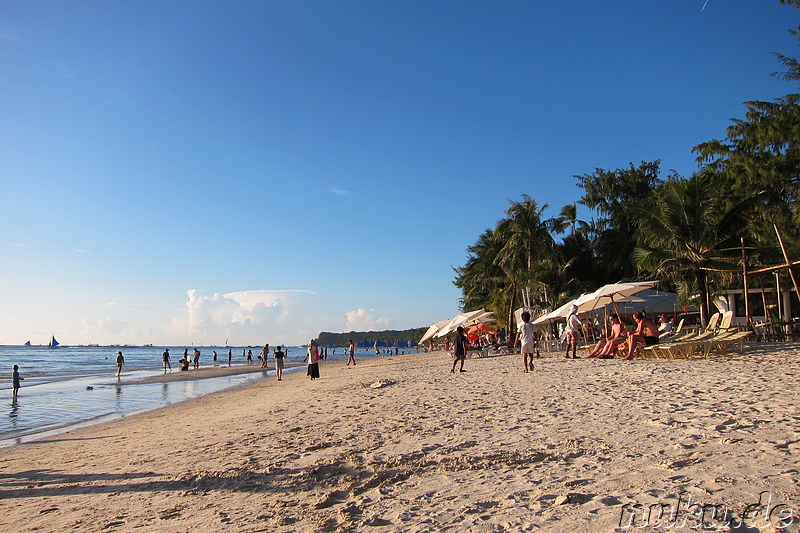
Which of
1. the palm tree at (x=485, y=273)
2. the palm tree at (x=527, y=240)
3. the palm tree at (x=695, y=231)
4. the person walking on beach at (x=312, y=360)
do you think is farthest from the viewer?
the palm tree at (x=485, y=273)

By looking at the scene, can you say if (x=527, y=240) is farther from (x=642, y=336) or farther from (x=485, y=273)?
(x=642, y=336)

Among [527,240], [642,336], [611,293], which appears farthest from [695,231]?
[527,240]

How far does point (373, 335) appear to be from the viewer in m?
174

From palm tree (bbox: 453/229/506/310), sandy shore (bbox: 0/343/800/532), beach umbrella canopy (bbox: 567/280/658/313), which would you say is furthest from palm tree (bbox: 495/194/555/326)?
sandy shore (bbox: 0/343/800/532)

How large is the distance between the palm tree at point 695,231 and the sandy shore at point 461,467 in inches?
411

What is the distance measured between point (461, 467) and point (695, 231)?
17.2 metres

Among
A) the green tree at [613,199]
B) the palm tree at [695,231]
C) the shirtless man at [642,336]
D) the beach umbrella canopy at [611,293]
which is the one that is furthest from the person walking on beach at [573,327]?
the green tree at [613,199]

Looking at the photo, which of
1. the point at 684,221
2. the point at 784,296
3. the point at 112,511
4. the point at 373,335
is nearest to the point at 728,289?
the point at 784,296

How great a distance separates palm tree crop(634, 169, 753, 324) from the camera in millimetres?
17906

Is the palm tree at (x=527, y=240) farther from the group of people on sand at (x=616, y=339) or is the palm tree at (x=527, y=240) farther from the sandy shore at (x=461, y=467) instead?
the sandy shore at (x=461, y=467)

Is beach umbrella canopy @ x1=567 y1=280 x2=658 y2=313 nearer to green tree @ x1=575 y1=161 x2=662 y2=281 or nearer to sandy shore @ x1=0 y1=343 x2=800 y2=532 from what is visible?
sandy shore @ x1=0 y1=343 x2=800 y2=532

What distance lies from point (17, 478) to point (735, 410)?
28.0 feet

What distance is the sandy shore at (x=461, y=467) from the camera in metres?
3.40

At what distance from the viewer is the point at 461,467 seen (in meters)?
4.52
